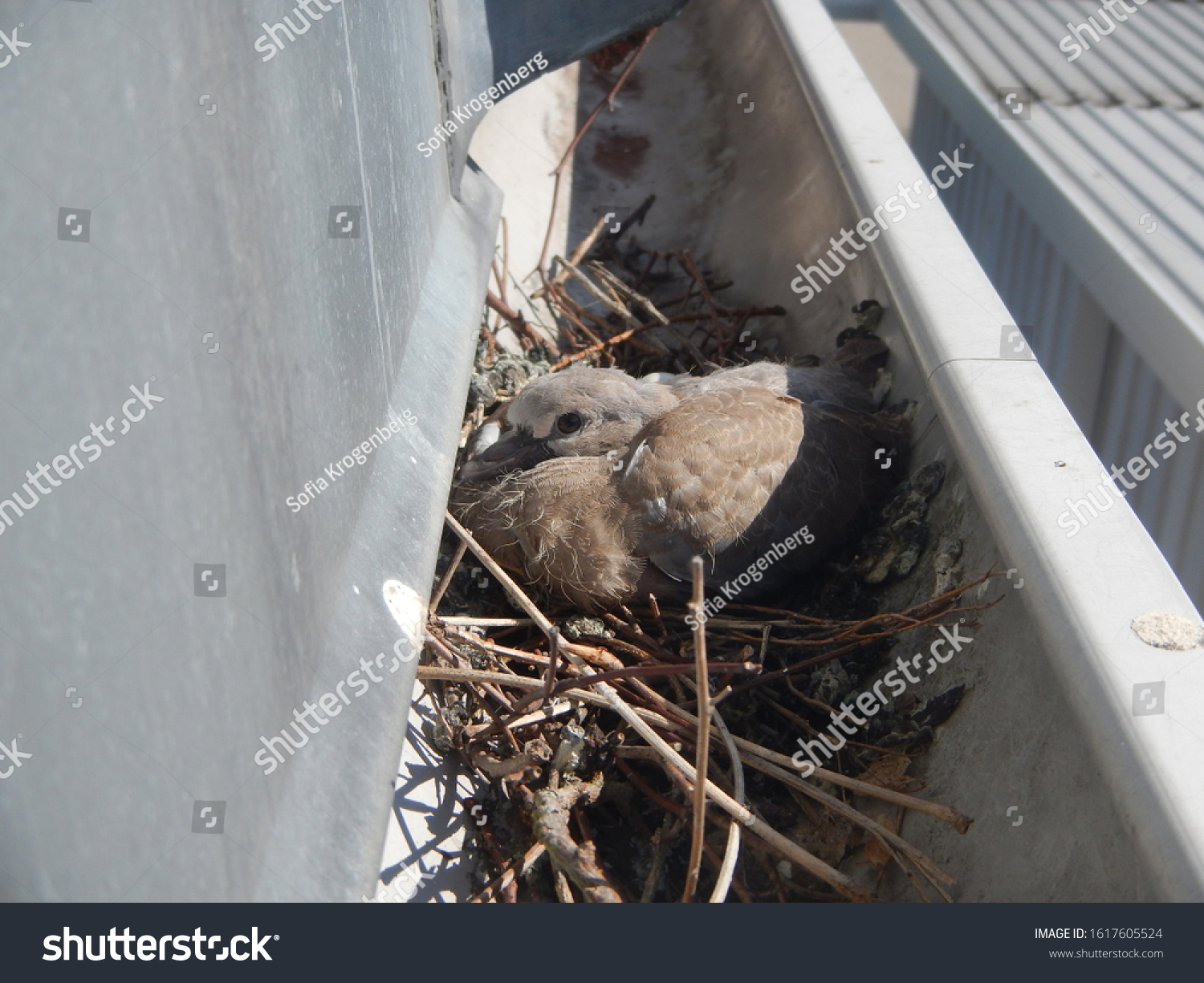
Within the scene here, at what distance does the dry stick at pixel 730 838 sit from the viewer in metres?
1.03

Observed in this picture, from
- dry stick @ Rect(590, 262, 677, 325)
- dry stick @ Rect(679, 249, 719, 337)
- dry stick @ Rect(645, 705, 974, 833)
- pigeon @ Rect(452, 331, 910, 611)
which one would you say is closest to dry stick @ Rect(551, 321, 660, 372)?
dry stick @ Rect(590, 262, 677, 325)

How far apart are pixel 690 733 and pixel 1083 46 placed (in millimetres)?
2908

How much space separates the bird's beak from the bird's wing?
0.23m

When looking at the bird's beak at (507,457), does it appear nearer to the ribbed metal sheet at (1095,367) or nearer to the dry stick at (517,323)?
the dry stick at (517,323)

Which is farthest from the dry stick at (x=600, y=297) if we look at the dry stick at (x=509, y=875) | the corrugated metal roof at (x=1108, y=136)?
the dry stick at (x=509, y=875)

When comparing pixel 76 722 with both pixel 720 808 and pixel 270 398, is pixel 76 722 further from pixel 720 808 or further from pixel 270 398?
pixel 720 808

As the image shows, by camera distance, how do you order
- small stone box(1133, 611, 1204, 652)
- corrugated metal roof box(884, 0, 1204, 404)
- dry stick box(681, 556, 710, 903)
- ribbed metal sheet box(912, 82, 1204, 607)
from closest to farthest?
dry stick box(681, 556, 710, 903), small stone box(1133, 611, 1204, 652), corrugated metal roof box(884, 0, 1204, 404), ribbed metal sheet box(912, 82, 1204, 607)

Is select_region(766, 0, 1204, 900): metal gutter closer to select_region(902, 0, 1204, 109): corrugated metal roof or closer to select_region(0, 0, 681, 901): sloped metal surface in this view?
select_region(0, 0, 681, 901): sloped metal surface

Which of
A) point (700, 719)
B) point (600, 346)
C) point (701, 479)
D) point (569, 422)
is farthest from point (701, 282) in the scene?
point (700, 719)

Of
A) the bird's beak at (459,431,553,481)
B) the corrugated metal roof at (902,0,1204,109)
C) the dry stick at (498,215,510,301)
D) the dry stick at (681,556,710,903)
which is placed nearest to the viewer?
the dry stick at (681,556,710,903)

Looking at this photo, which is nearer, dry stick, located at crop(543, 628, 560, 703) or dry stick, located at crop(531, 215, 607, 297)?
dry stick, located at crop(543, 628, 560, 703)

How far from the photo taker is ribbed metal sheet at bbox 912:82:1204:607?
2523 millimetres

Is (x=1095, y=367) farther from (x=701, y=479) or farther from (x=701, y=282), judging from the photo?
(x=701, y=479)

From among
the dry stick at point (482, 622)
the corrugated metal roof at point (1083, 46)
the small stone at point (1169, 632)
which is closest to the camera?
the small stone at point (1169, 632)
